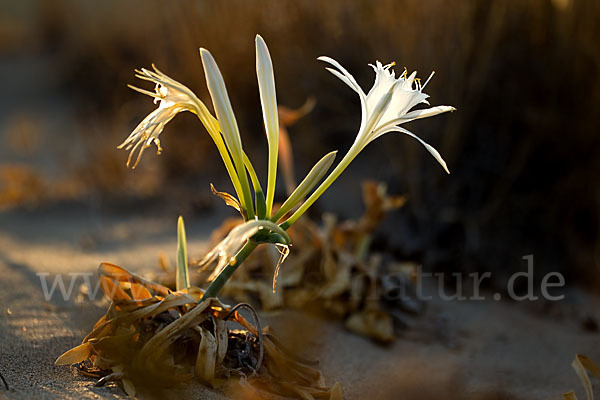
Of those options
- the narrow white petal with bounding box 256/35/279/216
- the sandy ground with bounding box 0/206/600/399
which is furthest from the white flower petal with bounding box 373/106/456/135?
the sandy ground with bounding box 0/206/600/399

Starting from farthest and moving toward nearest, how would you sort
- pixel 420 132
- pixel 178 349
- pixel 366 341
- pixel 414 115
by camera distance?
pixel 420 132
pixel 366 341
pixel 178 349
pixel 414 115

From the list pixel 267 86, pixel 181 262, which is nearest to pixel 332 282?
pixel 181 262

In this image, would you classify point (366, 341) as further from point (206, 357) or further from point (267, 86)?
point (267, 86)

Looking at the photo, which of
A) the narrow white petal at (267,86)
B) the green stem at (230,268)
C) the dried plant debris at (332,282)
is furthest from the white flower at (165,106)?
the dried plant debris at (332,282)

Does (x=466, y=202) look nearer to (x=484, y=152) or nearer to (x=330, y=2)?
(x=484, y=152)

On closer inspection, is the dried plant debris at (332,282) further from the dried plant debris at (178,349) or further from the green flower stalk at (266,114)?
the green flower stalk at (266,114)

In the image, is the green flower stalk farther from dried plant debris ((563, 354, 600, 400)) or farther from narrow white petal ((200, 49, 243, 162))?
dried plant debris ((563, 354, 600, 400))
